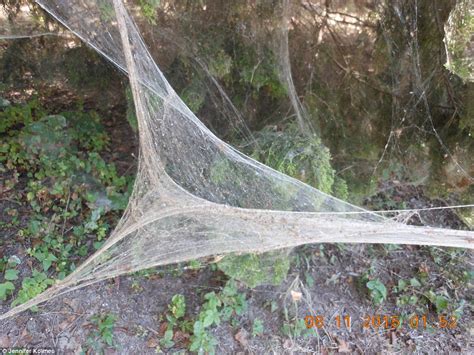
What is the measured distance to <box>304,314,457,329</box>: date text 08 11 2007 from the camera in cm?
357

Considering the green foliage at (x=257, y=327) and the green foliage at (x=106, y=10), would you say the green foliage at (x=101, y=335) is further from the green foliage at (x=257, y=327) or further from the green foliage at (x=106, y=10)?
the green foliage at (x=106, y=10)

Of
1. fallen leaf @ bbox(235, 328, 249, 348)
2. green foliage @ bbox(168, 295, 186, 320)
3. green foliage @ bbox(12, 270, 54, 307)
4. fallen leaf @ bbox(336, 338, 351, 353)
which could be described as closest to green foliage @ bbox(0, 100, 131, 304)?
green foliage @ bbox(12, 270, 54, 307)

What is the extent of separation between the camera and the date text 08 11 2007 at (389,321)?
11.7ft

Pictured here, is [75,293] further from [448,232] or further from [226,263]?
[448,232]

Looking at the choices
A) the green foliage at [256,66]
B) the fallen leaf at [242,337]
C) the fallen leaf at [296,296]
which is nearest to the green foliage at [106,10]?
the green foliage at [256,66]

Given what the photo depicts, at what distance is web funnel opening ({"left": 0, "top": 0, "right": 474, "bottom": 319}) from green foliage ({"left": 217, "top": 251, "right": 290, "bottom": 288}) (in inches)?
17.6

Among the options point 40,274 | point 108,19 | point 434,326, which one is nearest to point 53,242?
point 40,274

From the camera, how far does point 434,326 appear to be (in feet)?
12.3

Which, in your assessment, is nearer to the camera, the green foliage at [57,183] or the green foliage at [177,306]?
the green foliage at [177,306]

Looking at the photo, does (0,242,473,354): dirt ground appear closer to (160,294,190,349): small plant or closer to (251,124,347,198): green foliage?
(160,294,190,349): small plant

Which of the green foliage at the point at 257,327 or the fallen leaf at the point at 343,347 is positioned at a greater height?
the green foliage at the point at 257,327

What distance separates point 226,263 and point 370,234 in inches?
47.9

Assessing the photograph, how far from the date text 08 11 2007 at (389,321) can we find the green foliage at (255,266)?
0.83 m

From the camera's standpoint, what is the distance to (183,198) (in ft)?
8.20
